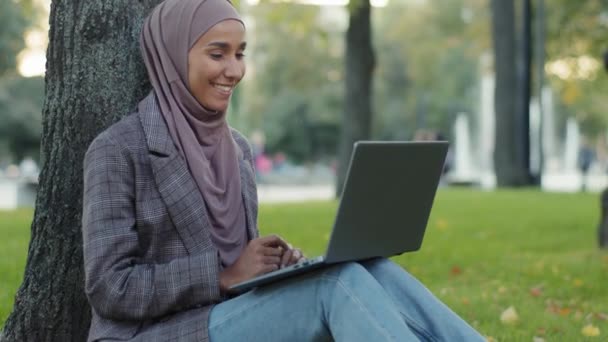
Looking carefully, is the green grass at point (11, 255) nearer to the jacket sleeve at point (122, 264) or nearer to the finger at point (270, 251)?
the jacket sleeve at point (122, 264)

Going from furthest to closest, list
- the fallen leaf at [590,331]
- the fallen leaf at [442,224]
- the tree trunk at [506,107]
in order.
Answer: the tree trunk at [506,107] < the fallen leaf at [442,224] < the fallen leaf at [590,331]

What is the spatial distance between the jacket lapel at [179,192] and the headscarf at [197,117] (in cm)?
5

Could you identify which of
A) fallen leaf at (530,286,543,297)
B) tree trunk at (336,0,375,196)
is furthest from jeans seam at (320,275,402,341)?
tree trunk at (336,0,375,196)

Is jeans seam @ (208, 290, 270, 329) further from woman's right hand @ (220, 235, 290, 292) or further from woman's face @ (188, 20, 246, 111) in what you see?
woman's face @ (188, 20, 246, 111)

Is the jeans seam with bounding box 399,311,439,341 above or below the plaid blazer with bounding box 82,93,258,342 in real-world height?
below

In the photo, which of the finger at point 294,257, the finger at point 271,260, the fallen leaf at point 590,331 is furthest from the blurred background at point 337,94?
the finger at point 271,260

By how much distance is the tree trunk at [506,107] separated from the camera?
2164cm

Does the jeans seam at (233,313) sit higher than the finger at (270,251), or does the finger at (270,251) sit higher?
the finger at (270,251)

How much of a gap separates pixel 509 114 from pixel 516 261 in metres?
14.3

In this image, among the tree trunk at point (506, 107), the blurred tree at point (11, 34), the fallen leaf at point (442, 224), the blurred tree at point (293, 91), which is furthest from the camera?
the blurred tree at point (293, 91)

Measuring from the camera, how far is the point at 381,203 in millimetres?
3049

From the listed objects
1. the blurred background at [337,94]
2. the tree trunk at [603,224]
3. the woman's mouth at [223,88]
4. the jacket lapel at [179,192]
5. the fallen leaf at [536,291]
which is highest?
the woman's mouth at [223,88]

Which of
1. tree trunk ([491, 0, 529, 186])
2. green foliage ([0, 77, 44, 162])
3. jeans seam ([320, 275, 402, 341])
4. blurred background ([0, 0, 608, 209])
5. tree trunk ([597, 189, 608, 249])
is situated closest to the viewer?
jeans seam ([320, 275, 402, 341])

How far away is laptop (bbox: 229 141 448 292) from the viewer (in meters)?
2.90
